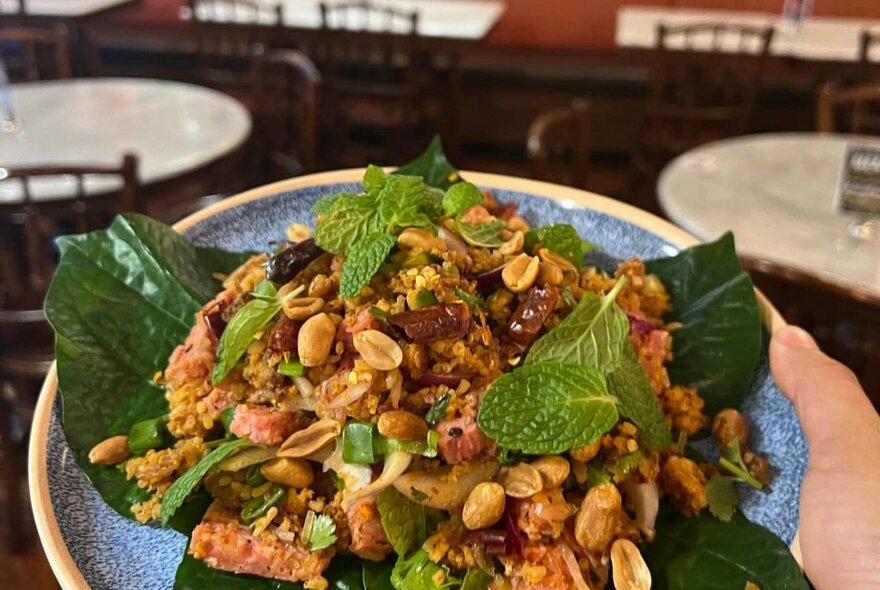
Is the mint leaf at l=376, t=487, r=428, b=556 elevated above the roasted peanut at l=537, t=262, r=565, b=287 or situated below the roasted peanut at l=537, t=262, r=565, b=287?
below

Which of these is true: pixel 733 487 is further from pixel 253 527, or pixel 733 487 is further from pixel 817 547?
pixel 253 527

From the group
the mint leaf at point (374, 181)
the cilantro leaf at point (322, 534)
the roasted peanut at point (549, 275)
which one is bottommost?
the cilantro leaf at point (322, 534)

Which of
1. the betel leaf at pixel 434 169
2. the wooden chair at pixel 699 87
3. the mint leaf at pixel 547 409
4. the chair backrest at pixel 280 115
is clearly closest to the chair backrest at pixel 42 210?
the betel leaf at pixel 434 169

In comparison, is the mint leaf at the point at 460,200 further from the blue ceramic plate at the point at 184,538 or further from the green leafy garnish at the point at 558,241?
the blue ceramic plate at the point at 184,538

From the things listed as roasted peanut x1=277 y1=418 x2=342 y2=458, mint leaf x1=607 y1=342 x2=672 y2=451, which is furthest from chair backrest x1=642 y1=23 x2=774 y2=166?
roasted peanut x1=277 y1=418 x2=342 y2=458

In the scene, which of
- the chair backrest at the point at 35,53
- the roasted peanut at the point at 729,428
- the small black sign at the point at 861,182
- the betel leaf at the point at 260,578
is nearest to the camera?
Result: the betel leaf at the point at 260,578

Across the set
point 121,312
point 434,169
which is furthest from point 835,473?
point 121,312

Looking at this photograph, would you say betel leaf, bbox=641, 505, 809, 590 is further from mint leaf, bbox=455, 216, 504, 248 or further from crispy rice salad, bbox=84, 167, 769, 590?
mint leaf, bbox=455, 216, 504, 248

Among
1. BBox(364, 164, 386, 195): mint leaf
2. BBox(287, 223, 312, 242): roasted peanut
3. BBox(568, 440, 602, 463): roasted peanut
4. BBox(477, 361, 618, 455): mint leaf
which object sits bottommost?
BBox(568, 440, 602, 463): roasted peanut
